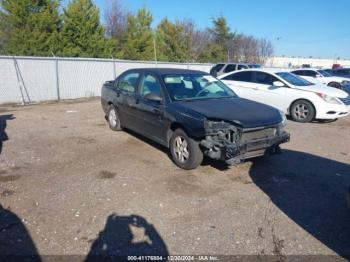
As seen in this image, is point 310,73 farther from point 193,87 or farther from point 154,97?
point 154,97

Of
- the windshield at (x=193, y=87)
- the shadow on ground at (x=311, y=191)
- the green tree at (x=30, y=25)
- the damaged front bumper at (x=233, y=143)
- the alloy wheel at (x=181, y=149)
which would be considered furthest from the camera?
the green tree at (x=30, y=25)

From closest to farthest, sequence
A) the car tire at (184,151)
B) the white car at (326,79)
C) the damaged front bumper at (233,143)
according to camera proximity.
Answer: the damaged front bumper at (233,143)
the car tire at (184,151)
the white car at (326,79)

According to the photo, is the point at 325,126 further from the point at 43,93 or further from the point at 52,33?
the point at 52,33

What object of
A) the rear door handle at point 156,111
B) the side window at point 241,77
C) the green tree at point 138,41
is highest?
the green tree at point 138,41

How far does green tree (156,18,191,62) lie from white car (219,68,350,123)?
72.8 ft

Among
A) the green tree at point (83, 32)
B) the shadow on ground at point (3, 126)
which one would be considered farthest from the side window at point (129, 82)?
the green tree at point (83, 32)

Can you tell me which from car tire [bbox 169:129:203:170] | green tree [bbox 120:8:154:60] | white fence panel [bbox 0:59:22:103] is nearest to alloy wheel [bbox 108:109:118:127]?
car tire [bbox 169:129:203:170]

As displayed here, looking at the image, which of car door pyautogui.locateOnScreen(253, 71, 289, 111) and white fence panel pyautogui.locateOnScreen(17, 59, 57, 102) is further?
white fence panel pyautogui.locateOnScreen(17, 59, 57, 102)

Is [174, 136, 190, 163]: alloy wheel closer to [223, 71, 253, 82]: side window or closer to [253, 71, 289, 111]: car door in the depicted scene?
[253, 71, 289, 111]: car door

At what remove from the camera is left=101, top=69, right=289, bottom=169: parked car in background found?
16.3 ft

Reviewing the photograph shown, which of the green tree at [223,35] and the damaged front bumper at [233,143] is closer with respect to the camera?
the damaged front bumper at [233,143]

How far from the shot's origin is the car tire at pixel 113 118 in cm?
791

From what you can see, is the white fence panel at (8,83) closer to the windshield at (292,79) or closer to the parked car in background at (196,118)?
the parked car in background at (196,118)

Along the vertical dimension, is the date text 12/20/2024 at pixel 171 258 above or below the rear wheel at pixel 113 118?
below
